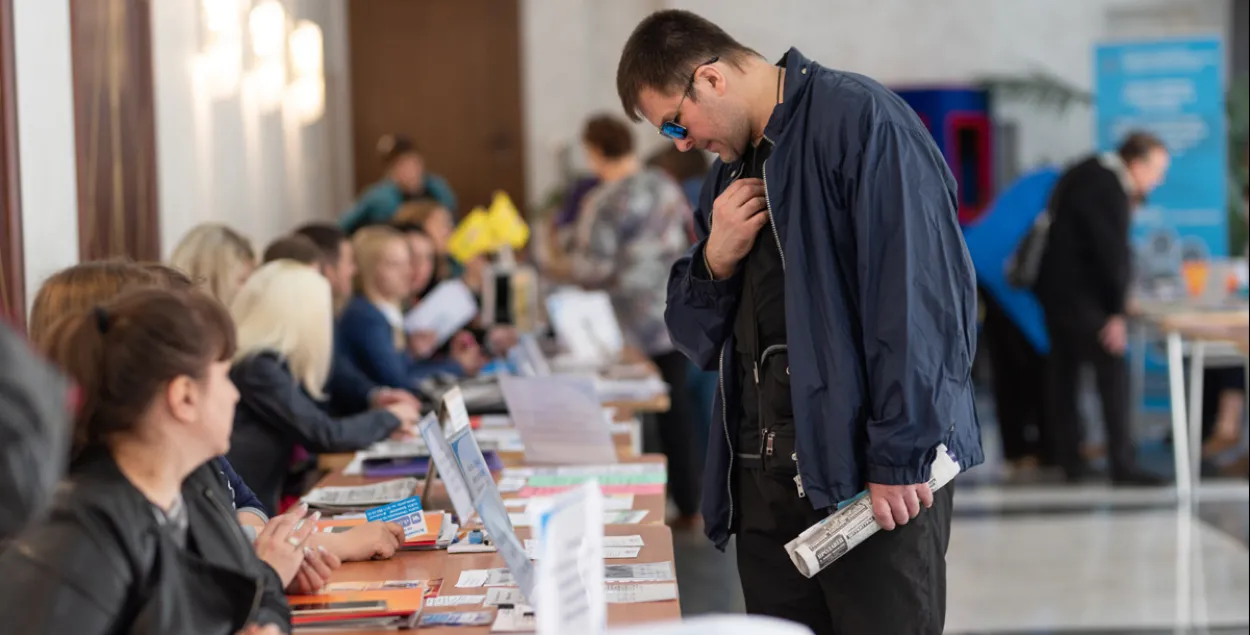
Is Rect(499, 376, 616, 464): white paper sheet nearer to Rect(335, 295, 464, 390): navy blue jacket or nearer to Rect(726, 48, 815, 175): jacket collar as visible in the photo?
Rect(726, 48, 815, 175): jacket collar

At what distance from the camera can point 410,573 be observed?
2.39m

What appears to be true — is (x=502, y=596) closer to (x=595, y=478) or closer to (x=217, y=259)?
(x=595, y=478)

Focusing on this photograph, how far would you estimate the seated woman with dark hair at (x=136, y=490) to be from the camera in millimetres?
1642

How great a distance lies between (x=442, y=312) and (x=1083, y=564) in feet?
8.94

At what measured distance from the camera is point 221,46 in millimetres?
5688

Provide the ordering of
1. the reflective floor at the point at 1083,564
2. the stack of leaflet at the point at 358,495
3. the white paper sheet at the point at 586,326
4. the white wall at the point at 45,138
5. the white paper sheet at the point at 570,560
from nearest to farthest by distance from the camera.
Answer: the white paper sheet at the point at 570,560
the stack of leaflet at the point at 358,495
the white wall at the point at 45,138
the reflective floor at the point at 1083,564
the white paper sheet at the point at 586,326

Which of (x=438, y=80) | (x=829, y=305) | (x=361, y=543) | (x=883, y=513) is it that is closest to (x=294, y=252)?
(x=361, y=543)

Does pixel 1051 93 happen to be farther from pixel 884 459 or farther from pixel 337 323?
pixel 884 459

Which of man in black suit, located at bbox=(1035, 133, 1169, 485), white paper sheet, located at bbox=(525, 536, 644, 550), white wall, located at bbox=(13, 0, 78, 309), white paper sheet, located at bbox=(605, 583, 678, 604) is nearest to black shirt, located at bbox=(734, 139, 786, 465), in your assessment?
white paper sheet, located at bbox=(525, 536, 644, 550)

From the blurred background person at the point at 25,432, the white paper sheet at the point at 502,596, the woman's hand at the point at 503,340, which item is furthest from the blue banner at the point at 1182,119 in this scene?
the blurred background person at the point at 25,432

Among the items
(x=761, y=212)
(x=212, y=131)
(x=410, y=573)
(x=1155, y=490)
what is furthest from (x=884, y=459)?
(x=1155, y=490)

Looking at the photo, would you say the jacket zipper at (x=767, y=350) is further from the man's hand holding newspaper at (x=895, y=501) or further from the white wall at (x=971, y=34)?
the white wall at (x=971, y=34)

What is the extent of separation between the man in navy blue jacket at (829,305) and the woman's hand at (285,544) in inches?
31.7

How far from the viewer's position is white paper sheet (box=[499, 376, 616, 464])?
11.0ft
